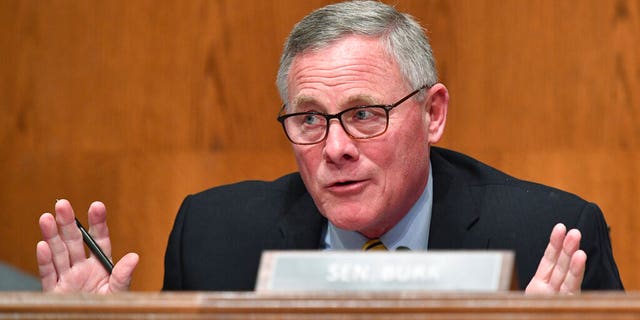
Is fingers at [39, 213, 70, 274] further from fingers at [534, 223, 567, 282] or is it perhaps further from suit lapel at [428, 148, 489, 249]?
fingers at [534, 223, 567, 282]

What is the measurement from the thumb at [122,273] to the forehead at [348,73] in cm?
40

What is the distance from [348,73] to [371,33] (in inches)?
3.8

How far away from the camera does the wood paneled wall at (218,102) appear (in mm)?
2531

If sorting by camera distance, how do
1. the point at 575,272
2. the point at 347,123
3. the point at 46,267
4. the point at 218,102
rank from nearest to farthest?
the point at 575,272 → the point at 46,267 → the point at 347,123 → the point at 218,102

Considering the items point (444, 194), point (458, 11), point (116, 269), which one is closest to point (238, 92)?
point (458, 11)

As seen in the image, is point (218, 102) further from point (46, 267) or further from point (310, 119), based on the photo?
point (46, 267)

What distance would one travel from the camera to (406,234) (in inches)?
73.5

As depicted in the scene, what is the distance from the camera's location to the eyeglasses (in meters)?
1.74

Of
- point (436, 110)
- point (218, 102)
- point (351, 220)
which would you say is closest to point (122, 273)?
point (351, 220)

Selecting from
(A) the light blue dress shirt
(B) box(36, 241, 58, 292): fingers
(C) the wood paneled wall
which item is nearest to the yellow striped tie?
(A) the light blue dress shirt

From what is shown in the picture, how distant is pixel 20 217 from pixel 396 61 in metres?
1.41

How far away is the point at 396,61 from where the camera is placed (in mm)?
1805

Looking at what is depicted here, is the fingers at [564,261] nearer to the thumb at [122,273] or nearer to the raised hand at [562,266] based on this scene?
the raised hand at [562,266]

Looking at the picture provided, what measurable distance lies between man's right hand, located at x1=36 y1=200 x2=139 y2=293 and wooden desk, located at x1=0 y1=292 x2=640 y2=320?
636mm
